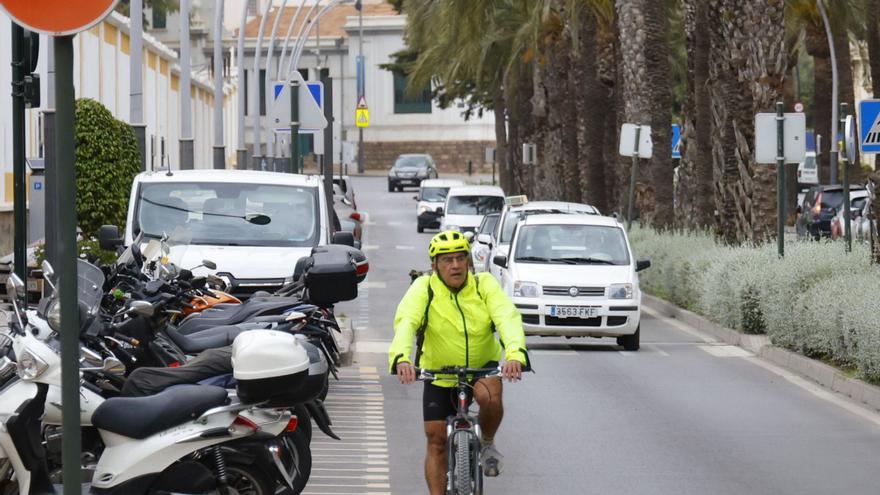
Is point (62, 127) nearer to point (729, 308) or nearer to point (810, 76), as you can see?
point (729, 308)

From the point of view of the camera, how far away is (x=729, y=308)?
22172mm

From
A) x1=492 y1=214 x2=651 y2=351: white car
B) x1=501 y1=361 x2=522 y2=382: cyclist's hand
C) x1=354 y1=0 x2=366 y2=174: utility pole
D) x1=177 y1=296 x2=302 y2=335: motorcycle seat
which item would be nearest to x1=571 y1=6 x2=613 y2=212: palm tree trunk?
x1=492 y1=214 x2=651 y2=351: white car

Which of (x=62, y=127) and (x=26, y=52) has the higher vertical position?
(x=26, y=52)

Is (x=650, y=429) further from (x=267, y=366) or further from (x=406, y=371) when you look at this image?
(x=267, y=366)

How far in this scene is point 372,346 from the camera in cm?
2062

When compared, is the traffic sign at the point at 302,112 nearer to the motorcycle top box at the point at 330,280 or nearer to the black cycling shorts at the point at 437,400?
the motorcycle top box at the point at 330,280

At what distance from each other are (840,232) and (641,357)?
19146 millimetres

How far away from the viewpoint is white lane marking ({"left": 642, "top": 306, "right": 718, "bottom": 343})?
73.9 ft

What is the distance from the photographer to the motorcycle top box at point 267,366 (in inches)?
318

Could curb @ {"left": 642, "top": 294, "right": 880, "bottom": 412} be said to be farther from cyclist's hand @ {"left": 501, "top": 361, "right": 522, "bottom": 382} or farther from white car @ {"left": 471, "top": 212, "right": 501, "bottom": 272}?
cyclist's hand @ {"left": 501, "top": 361, "right": 522, "bottom": 382}

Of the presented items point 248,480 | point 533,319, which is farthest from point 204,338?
point 533,319

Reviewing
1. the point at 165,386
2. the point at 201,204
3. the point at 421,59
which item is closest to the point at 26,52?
the point at 201,204

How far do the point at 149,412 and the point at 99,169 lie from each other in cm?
1734

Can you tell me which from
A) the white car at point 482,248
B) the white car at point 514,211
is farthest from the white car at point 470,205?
the white car at point 514,211
